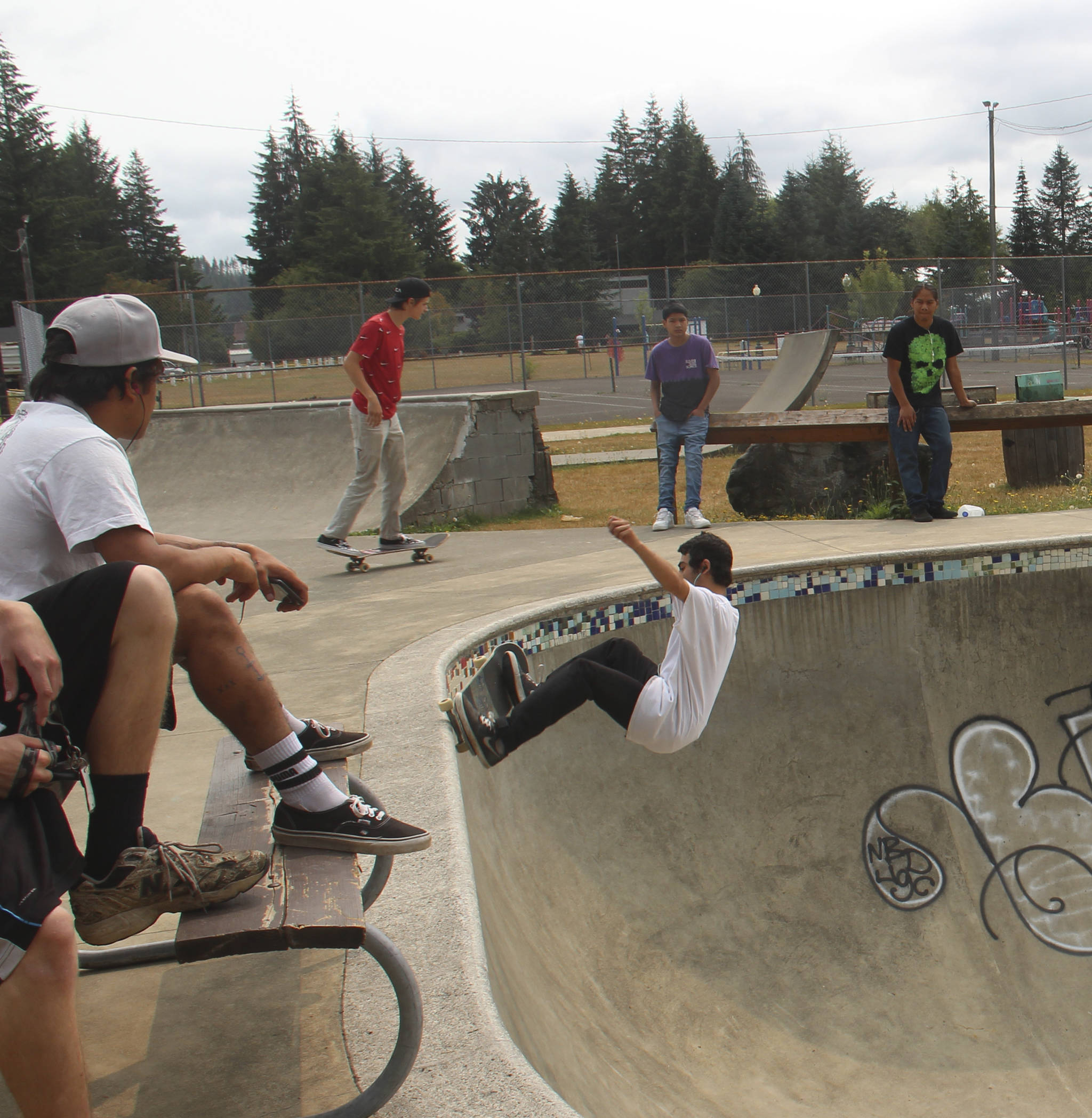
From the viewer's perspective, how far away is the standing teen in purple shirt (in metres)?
8.03

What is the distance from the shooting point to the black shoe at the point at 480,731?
3398 mm

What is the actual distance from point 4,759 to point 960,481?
35.3 ft

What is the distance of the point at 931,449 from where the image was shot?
769cm

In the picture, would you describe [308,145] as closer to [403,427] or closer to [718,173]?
[718,173]

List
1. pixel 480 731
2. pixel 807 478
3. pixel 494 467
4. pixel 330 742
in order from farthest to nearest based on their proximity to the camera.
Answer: pixel 494 467
pixel 807 478
pixel 480 731
pixel 330 742

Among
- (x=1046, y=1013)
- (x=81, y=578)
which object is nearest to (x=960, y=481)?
(x=1046, y=1013)

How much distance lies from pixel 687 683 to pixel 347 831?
1.76m

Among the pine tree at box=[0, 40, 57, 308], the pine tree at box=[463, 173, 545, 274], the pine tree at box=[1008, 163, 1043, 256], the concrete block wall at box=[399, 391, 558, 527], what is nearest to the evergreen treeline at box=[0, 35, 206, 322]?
the pine tree at box=[0, 40, 57, 308]

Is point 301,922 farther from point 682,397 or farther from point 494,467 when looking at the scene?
point 494,467

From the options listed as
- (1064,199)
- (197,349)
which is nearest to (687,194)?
(1064,199)

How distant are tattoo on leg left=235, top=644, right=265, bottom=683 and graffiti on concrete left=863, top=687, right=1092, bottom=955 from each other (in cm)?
328

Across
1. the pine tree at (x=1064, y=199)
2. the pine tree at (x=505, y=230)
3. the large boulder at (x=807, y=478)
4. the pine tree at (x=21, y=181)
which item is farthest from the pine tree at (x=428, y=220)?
the large boulder at (x=807, y=478)

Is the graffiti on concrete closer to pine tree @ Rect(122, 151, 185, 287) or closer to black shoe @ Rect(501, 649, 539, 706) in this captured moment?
black shoe @ Rect(501, 649, 539, 706)

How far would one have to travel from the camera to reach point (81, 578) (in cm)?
179
